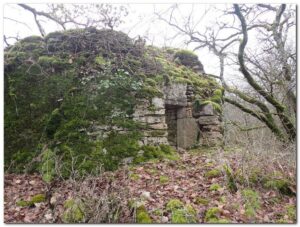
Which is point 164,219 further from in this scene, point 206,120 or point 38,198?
point 206,120

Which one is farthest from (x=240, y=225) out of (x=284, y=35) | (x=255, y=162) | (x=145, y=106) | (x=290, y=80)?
(x=284, y=35)

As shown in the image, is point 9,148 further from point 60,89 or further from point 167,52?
point 167,52

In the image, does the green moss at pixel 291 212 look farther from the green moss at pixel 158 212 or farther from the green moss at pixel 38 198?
the green moss at pixel 38 198

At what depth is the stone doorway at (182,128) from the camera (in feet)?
20.8

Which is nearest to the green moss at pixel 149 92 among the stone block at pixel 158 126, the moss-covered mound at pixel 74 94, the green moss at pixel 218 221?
the moss-covered mound at pixel 74 94

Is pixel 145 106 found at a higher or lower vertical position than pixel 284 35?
lower

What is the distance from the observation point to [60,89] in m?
5.34

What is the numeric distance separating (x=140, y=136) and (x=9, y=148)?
2.21 meters

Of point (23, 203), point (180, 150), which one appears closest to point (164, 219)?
point (23, 203)

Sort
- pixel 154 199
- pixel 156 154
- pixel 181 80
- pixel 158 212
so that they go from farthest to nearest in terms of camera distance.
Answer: pixel 181 80, pixel 156 154, pixel 154 199, pixel 158 212

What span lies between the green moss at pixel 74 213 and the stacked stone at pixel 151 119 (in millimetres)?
1979

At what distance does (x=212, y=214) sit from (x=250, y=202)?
56cm

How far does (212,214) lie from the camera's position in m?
3.38

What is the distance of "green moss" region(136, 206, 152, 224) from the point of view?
3346 millimetres
